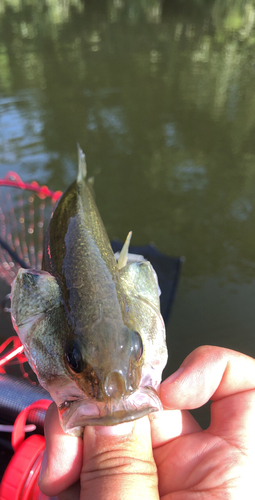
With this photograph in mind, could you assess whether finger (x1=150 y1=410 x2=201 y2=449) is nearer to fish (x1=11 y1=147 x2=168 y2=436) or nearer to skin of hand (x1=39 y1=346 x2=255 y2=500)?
skin of hand (x1=39 y1=346 x2=255 y2=500)

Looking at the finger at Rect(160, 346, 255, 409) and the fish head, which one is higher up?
the fish head

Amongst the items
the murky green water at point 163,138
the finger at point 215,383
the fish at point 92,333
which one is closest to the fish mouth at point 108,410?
the fish at point 92,333

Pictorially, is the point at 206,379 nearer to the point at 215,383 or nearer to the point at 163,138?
the point at 215,383

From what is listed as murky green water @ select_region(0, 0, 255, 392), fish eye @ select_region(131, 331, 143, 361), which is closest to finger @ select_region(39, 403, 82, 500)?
fish eye @ select_region(131, 331, 143, 361)

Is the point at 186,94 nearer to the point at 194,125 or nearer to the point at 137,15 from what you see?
the point at 194,125

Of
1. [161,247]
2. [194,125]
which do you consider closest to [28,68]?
[194,125]

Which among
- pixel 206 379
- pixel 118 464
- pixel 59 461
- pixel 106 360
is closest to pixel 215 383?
pixel 206 379
